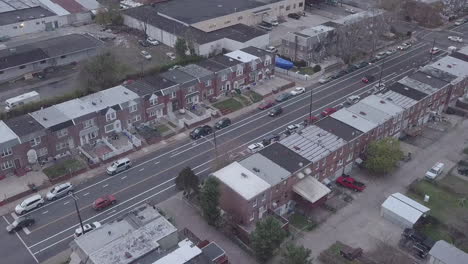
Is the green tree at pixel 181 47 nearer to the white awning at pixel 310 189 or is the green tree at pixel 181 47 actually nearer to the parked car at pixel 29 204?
the parked car at pixel 29 204

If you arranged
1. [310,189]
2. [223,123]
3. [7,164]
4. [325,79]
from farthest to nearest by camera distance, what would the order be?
[325,79] < [223,123] < [7,164] < [310,189]

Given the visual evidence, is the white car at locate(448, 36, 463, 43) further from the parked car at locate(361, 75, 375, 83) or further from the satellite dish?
the satellite dish

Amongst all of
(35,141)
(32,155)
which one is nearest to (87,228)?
(32,155)

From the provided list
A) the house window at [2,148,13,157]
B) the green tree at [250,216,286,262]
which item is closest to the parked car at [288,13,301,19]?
the house window at [2,148,13,157]

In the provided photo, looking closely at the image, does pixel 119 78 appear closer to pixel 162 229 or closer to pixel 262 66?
pixel 262 66

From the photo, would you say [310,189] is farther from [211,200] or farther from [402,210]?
[211,200]

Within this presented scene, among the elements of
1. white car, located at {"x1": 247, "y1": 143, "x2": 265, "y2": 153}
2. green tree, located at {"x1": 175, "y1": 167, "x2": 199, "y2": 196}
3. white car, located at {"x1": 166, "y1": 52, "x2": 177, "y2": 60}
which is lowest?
white car, located at {"x1": 247, "y1": 143, "x2": 265, "y2": 153}
